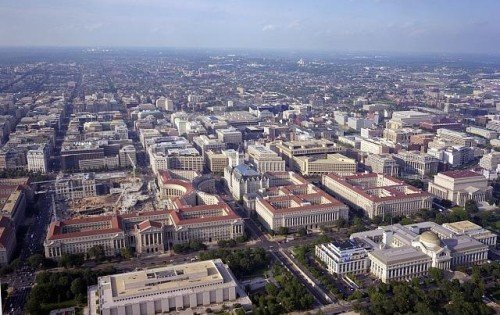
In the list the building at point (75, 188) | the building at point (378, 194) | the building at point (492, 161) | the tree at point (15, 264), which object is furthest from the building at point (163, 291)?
the building at point (492, 161)

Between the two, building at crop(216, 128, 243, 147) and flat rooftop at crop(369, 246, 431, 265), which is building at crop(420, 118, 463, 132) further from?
flat rooftop at crop(369, 246, 431, 265)

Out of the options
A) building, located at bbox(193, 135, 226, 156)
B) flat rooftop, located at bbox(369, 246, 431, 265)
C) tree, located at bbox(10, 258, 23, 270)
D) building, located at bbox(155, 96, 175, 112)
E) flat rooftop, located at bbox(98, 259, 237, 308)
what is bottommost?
tree, located at bbox(10, 258, 23, 270)

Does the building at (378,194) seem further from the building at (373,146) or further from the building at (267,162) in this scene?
the building at (373,146)

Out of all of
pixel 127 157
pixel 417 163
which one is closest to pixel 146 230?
pixel 127 157

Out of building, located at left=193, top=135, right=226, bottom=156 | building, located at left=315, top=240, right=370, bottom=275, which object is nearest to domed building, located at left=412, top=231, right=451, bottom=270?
building, located at left=315, top=240, right=370, bottom=275

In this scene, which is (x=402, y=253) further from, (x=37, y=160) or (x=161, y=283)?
(x=37, y=160)

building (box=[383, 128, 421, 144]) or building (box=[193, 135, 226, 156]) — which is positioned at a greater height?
building (box=[193, 135, 226, 156])
